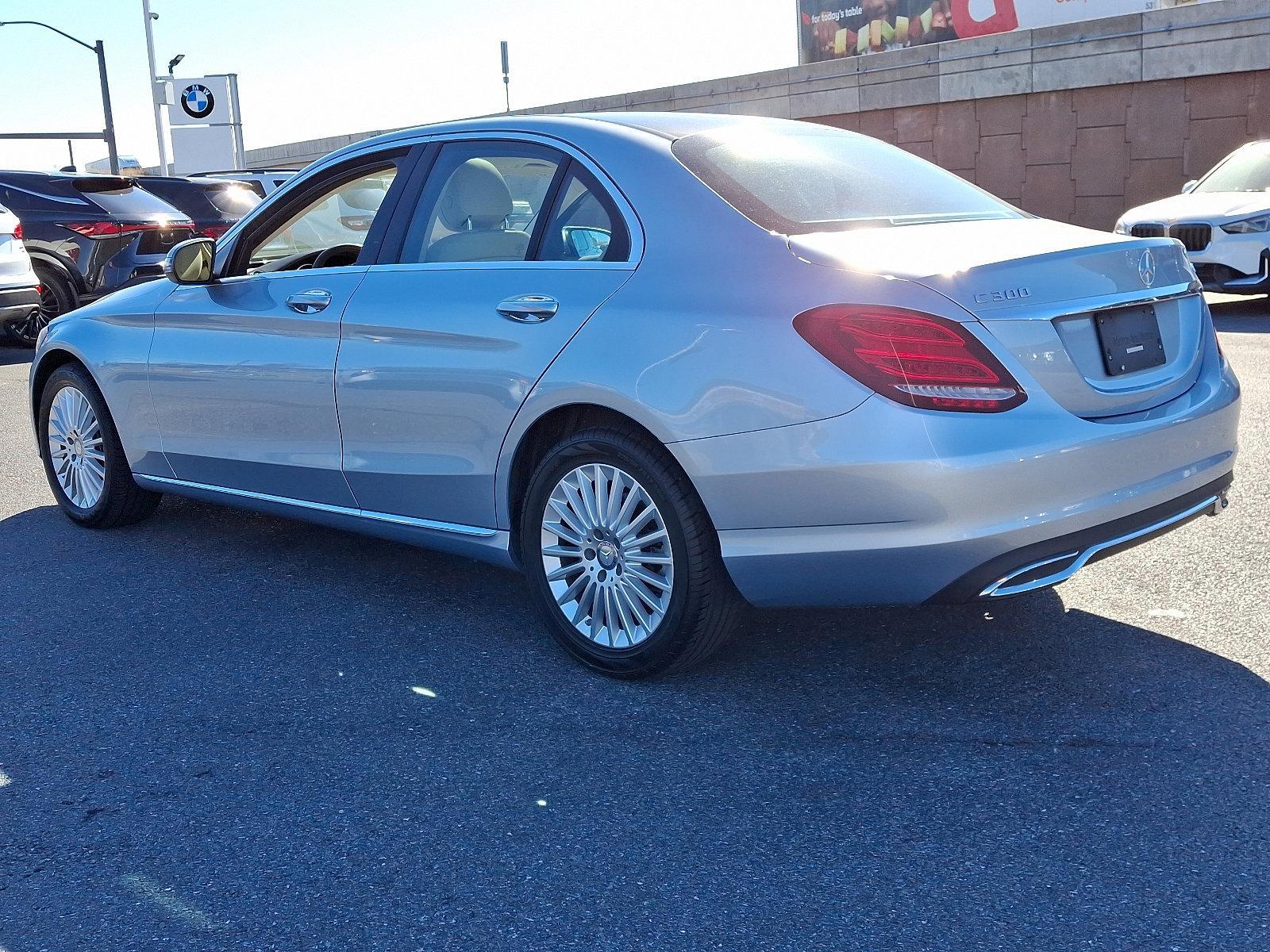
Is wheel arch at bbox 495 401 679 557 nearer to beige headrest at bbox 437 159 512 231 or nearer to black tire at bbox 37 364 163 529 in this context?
beige headrest at bbox 437 159 512 231

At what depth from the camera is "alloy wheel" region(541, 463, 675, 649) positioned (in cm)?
384

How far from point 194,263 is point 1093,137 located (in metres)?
19.7

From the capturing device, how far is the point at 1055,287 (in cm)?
348

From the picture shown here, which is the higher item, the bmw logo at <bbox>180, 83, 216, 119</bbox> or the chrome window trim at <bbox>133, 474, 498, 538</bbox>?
the bmw logo at <bbox>180, 83, 216, 119</bbox>

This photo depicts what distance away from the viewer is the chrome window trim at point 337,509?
4.34m

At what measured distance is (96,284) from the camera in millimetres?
14250

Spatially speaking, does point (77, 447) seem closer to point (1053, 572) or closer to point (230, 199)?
point (1053, 572)

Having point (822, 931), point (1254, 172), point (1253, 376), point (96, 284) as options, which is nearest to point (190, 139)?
point (96, 284)

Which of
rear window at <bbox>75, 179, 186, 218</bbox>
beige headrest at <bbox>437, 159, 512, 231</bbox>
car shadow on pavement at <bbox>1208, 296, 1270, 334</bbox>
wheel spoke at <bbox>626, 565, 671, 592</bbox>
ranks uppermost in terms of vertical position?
rear window at <bbox>75, 179, 186, 218</bbox>

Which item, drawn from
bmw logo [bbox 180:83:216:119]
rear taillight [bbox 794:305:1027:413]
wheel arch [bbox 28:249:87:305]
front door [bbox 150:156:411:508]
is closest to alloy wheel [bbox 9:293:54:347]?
wheel arch [bbox 28:249:87:305]

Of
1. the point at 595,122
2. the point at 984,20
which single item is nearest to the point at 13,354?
the point at 595,122

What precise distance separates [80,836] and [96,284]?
12234 mm

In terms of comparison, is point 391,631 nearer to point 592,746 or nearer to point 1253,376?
point 592,746

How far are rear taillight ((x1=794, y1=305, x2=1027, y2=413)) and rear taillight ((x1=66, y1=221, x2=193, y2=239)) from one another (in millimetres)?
12495
